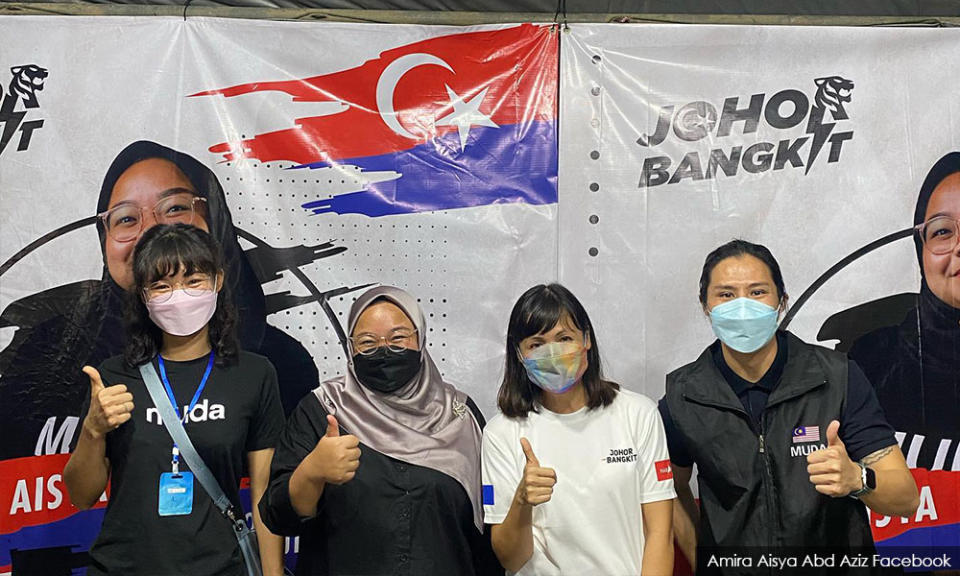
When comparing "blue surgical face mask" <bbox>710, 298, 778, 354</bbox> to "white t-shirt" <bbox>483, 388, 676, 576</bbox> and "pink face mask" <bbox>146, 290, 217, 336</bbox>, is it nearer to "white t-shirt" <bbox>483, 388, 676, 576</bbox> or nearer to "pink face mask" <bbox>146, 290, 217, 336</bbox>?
"white t-shirt" <bbox>483, 388, 676, 576</bbox>

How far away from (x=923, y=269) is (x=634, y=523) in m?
1.49

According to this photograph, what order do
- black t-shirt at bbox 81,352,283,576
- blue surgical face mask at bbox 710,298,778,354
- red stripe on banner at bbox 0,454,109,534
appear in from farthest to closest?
red stripe on banner at bbox 0,454,109,534
blue surgical face mask at bbox 710,298,778,354
black t-shirt at bbox 81,352,283,576

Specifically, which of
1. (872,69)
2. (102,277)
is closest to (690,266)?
(872,69)

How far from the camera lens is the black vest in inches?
102

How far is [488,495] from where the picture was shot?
261 cm

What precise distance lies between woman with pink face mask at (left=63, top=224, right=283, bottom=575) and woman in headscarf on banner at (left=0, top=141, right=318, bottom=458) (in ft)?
1.73

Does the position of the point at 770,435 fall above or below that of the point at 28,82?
below

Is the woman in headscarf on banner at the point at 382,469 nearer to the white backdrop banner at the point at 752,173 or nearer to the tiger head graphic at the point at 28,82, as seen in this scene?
the white backdrop banner at the point at 752,173

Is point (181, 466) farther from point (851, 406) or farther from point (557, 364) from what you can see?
point (851, 406)

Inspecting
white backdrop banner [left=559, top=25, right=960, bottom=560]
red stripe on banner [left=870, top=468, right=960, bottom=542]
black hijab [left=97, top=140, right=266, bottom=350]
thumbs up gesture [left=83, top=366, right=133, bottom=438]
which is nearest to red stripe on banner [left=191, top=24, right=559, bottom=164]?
white backdrop banner [left=559, top=25, right=960, bottom=560]

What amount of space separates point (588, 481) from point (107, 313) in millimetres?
1728

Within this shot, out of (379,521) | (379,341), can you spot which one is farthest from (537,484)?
(379,341)

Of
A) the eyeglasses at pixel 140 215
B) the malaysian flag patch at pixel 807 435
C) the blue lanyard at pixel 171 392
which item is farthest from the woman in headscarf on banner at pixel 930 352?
the eyeglasses at pixel 140 215

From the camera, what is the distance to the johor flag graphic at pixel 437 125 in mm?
3348
